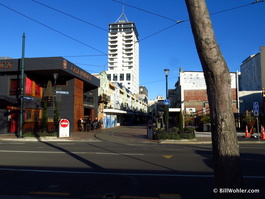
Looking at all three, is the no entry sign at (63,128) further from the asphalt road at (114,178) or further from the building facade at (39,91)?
the asphalt road at (114,178)

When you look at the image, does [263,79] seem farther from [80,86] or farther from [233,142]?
[233,142]

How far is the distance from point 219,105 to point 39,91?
27732mm

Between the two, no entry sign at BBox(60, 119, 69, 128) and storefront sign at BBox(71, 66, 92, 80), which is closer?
no entry sign at BBox(60, 119, 69, 128)

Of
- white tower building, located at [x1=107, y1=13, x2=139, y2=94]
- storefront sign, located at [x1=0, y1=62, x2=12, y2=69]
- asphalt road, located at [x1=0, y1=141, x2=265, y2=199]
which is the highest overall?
white tower building, located at [x1=107, y1=13, x2=139, y2=94]

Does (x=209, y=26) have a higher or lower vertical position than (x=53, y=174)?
higher

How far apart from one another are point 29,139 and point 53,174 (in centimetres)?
1393

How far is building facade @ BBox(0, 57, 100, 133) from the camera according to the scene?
24391mm

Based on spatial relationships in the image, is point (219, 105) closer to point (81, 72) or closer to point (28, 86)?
point (28, 86)

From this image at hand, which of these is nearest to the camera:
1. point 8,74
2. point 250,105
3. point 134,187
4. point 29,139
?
point 134,187

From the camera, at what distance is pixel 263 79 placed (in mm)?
36562

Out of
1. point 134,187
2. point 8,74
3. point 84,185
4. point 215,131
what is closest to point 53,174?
point 84,185

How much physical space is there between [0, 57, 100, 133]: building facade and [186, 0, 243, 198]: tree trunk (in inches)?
842

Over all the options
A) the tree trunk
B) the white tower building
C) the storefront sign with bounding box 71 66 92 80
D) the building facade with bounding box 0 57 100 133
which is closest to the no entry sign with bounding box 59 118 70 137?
the building facade with bounding box 0 57 100 133

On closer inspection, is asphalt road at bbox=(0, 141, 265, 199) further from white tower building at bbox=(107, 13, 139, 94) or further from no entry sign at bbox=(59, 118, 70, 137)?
white tower building at bbox=(107, 13, 139, 94)
